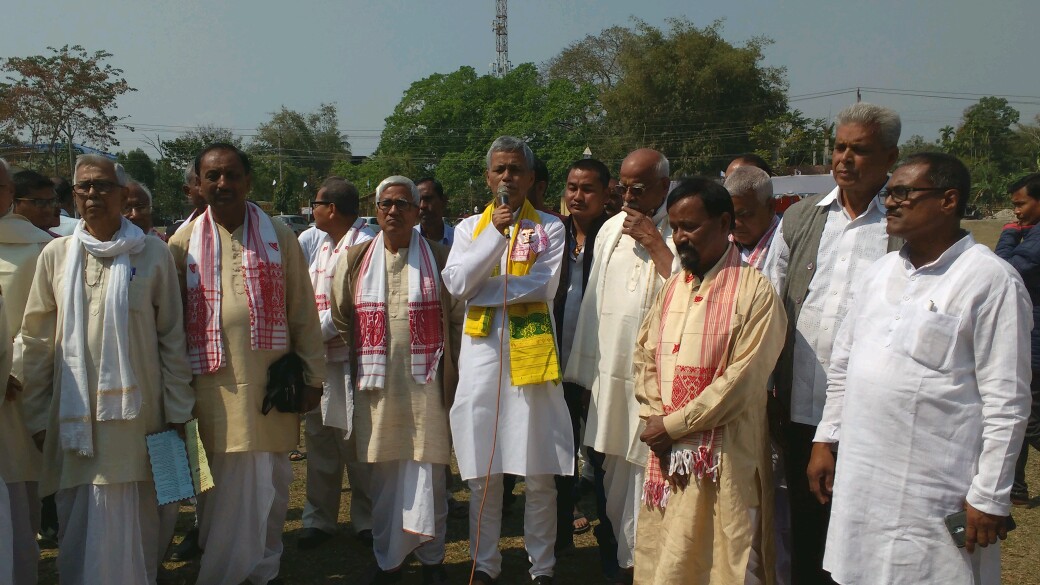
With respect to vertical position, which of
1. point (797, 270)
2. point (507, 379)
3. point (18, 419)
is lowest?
point (18, 419)

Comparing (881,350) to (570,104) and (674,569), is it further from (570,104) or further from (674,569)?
(570,104)

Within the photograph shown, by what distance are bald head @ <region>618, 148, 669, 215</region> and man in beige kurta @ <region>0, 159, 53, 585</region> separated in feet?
10.5

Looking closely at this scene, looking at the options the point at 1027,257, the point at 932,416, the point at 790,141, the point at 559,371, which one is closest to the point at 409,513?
the point at 559,371

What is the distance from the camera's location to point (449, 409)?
A: 4809 mm

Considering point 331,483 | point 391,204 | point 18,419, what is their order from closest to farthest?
point 18,419 → point 391,204 → point 331,483

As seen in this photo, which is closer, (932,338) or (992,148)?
(932,338)

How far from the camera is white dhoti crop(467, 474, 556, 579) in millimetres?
4531

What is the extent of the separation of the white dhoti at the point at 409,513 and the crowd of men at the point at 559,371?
0.06 feet

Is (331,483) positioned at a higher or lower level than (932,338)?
lower

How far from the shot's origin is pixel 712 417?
3.38 meters

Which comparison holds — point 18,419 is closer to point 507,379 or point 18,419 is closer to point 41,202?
A: point 41,202

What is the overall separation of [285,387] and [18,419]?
4.28 ft

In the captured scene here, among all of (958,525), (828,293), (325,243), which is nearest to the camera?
(958,525)

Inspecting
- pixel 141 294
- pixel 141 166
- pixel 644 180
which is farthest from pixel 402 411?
pixel 141 166
